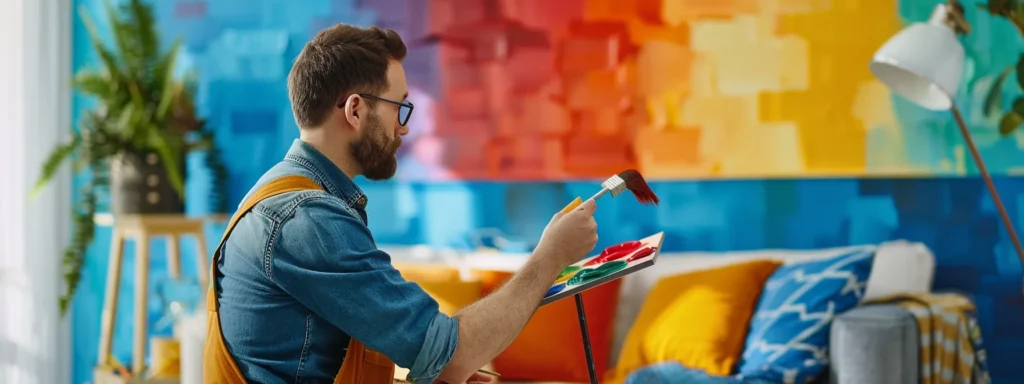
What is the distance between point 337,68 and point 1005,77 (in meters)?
2.24

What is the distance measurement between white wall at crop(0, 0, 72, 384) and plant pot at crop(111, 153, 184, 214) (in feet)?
2.14

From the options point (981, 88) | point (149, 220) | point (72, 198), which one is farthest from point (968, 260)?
point (72, 198)

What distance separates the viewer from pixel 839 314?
8.68ft

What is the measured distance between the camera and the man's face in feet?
4.97

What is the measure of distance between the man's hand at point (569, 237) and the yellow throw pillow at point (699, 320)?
1329mm

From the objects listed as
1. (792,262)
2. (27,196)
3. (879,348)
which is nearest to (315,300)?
(879,348)

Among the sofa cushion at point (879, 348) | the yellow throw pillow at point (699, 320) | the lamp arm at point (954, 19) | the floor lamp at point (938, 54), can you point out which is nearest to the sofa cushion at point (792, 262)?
the yellow throw pillow at point (699, 320)

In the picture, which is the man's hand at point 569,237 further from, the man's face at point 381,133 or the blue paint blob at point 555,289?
the man's face at point 381,133

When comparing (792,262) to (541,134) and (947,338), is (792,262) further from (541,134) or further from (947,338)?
(541,134)

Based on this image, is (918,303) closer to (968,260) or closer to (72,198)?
(968,260)

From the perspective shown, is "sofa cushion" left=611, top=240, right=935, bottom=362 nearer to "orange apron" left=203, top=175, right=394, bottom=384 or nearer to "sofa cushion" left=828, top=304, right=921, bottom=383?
"sofa cushion" left=828, top=304, right=921, bottom=383

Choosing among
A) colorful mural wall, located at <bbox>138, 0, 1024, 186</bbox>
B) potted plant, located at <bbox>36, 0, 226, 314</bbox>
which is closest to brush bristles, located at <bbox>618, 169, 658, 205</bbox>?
colorful mural wall, located at <bbox>138, 0, 1024, 186</bbox>

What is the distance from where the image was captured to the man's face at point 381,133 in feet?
4.97

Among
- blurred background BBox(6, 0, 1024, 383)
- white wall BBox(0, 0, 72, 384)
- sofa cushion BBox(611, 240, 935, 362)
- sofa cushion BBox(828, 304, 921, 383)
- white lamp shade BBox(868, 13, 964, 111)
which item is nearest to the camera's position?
sofa cushion BBox(828, 304, 921, 383)
